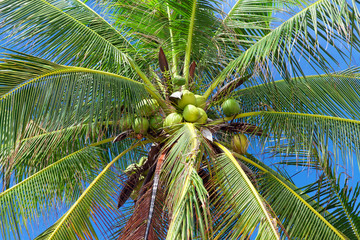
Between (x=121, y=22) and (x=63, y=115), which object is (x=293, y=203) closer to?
(x=63, y=115)

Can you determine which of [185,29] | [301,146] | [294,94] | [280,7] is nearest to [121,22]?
[185,29]

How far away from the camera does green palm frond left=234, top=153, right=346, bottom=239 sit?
3922mm

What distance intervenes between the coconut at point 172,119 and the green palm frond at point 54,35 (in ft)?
2.68

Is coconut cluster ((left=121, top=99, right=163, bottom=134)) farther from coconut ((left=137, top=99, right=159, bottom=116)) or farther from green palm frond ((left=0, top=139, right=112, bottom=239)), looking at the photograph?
green palm frond ((left=0, top=139, right=112, bottom=239))

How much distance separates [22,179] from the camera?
196 inches

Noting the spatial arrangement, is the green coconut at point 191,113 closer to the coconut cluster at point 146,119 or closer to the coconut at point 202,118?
the coconut at point 202,118

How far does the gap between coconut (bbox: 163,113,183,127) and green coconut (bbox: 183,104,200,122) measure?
0.19 ft

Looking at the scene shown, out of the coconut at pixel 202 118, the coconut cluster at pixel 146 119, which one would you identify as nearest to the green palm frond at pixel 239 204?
the coconut at pixel 202 118

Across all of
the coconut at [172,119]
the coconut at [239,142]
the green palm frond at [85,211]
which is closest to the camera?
the green palm frond at [85,211]

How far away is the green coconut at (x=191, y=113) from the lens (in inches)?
163

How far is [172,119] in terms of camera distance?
4133 millimetres

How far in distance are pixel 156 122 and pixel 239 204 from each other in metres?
1.28

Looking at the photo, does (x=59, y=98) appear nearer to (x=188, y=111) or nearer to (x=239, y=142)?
(x=188, y=111)

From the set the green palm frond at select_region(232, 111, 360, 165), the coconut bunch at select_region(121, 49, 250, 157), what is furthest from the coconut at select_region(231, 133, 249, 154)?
the green palm frond at select_region(232, 111, 360, 165)
